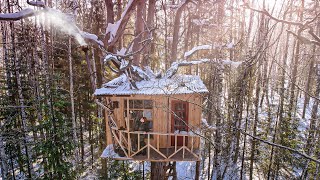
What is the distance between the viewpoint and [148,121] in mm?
8172

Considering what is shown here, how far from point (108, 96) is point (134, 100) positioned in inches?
40.9

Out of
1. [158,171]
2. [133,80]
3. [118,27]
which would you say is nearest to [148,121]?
[133,80]

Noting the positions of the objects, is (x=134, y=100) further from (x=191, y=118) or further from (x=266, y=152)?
(x=266, y=152)

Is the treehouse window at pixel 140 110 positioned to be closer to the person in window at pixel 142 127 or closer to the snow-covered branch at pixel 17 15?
the person in window at pixel 142 127

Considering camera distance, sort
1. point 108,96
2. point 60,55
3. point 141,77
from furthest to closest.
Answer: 1. point 60,55
2. point 141,77
3. point 108,96

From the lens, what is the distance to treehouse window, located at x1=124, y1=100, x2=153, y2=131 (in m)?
8.17

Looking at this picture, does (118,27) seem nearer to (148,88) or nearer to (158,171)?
(148,88)

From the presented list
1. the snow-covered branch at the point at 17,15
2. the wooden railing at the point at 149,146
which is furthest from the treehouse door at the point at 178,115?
the snow-covered branch at the point at 17,15

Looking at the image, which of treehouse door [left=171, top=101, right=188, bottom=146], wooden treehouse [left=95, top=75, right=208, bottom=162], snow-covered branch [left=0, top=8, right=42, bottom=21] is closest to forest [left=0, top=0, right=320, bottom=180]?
snow-covered branch [left=0, top=8, right=42, bottom=21]

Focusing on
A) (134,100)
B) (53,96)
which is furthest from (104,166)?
(134,100)

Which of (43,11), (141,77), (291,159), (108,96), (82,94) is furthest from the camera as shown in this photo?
(82,94)

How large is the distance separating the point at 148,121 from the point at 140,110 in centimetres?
52

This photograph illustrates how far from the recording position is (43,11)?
684cm

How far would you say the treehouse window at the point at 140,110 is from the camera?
8.17m
